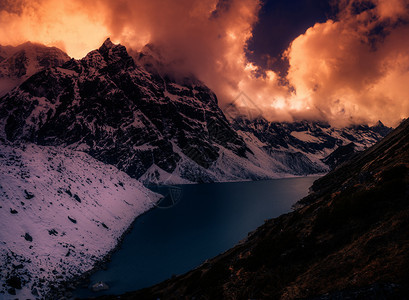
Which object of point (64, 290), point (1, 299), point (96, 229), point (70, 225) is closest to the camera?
point (1, 299)

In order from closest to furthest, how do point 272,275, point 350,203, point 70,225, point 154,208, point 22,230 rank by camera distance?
point 272,275
point 350,203
point 22,230
point 70,225
point 154,208

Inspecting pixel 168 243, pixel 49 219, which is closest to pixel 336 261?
pixel 49 219

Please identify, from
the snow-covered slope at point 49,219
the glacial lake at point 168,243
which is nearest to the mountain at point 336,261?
the glacial lake at point 168,243

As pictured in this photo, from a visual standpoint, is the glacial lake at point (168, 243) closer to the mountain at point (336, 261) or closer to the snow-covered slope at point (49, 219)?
the snow-covered slope at point (49, 219)

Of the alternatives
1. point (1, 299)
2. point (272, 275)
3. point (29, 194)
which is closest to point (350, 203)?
point (272, 275)

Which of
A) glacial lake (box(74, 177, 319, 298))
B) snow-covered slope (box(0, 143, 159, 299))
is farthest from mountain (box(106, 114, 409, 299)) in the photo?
snow-covered slope (box(0, 143, 159, 299))

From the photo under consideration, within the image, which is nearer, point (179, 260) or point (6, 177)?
point (6, 177)

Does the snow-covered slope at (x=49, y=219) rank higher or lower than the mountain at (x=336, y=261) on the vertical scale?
higher

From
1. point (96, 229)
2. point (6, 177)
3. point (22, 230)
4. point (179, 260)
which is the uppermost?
point (6, 177)

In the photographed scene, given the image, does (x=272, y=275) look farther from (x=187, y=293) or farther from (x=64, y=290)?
(x=64, y=290)
